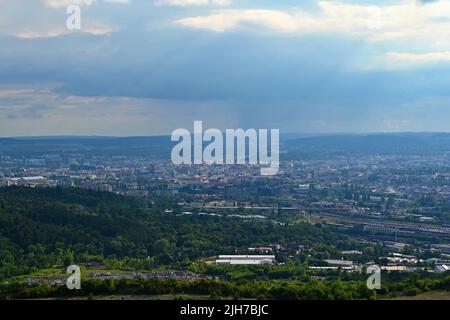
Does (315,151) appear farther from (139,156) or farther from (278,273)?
(278,273)

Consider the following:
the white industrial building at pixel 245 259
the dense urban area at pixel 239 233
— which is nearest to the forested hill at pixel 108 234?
the dense urban area at pixel 239 233

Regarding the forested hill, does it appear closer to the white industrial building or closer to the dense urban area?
the dense urban area

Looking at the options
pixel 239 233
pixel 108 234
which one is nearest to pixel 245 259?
pixel 239 233

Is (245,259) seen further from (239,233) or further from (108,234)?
(108,234)

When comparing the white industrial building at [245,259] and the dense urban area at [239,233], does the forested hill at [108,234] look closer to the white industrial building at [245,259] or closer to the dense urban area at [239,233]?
the dense urban area at [239,233]

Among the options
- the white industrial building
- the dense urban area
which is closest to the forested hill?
the dense urban area
